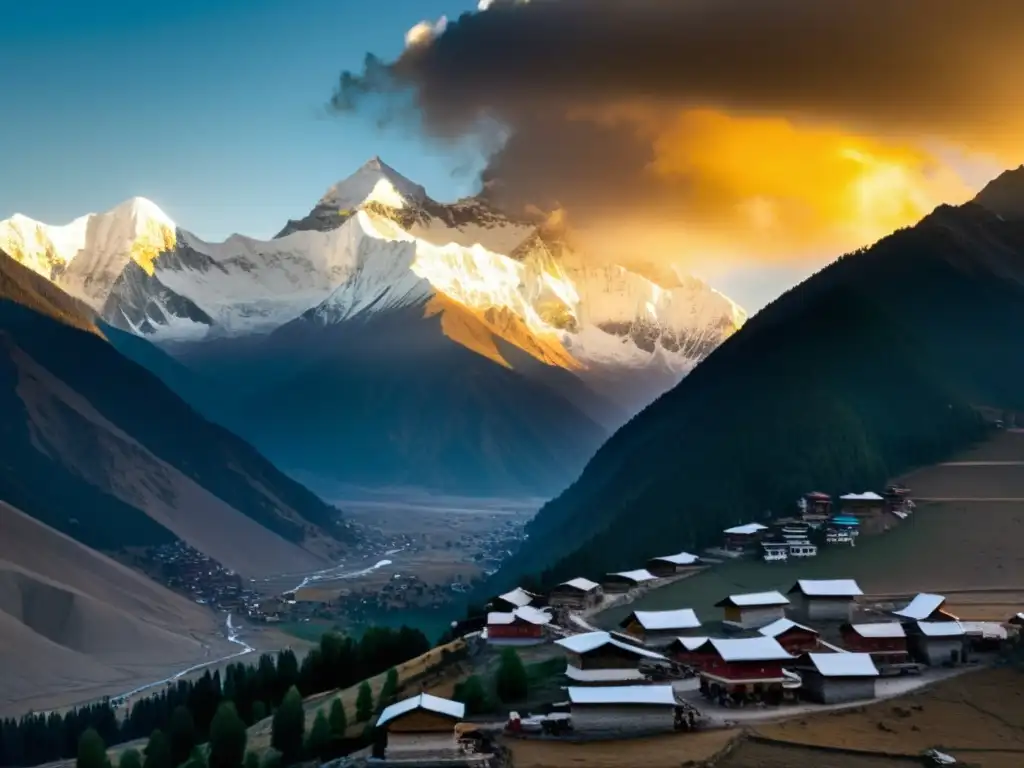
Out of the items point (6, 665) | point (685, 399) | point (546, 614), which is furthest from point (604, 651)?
point (685, 399)

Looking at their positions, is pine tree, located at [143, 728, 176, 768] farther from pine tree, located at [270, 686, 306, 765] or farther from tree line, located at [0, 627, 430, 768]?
pine tree, located at [270, 686, 306, 765]

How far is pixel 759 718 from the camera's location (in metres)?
47.2

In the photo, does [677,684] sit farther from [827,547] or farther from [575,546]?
[575,546]

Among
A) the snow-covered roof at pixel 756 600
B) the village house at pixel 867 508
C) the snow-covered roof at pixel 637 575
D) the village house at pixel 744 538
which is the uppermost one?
the village house at pixel 867 508

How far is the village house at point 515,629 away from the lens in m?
66.3

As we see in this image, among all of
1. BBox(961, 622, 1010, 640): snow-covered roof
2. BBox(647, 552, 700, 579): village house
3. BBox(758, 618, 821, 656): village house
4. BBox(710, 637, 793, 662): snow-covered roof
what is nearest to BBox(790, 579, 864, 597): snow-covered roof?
BBox(961, 622, 1010, 640): snow-covered roof

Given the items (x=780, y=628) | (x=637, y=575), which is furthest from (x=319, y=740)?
(x=637, y=575)

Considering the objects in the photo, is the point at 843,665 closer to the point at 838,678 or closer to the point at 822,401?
the point at 838,678

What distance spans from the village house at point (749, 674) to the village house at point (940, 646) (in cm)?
955

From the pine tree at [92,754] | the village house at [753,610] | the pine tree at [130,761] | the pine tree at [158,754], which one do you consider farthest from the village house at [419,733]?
the village house at [753,610]

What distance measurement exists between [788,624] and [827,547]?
31.3 metres

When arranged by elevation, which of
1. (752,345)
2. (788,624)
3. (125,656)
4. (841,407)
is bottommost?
(125,656)

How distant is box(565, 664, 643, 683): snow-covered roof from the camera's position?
164ft

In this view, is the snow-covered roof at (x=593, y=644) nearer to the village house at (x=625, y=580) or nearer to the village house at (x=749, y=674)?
the village house at (x=749, y=674)
